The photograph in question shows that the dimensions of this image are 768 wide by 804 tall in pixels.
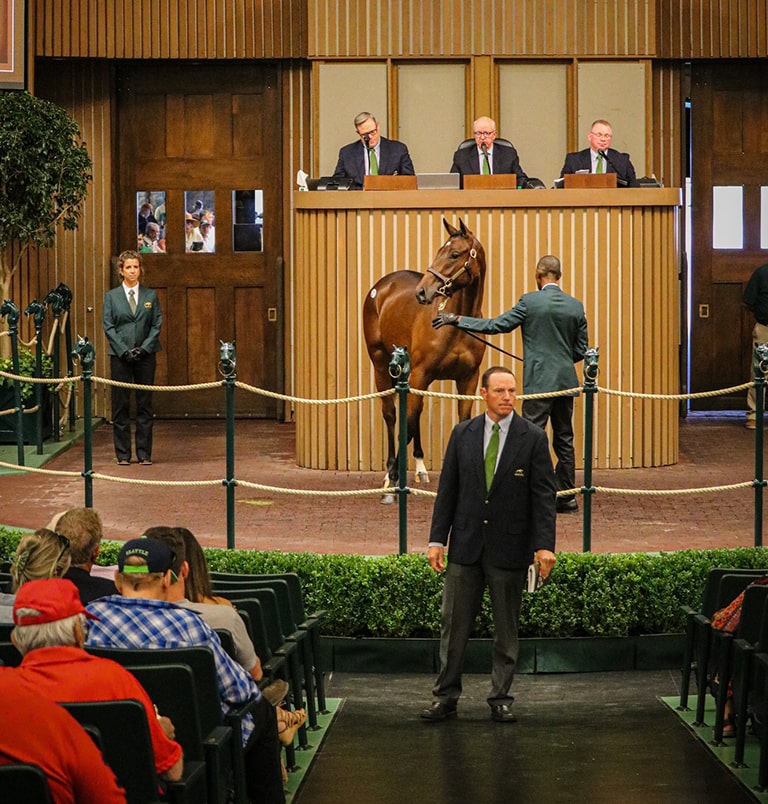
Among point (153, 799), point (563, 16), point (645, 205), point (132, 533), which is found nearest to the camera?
point (153, 799)

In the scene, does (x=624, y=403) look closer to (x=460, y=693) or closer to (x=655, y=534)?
(x=655, y=534)

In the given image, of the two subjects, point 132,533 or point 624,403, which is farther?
point 624,403

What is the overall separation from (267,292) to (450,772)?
10246 millimetres

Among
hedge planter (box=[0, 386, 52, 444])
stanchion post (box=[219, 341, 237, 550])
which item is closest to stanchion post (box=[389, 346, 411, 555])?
stanchion post (box=[219, 341, 237, 550])

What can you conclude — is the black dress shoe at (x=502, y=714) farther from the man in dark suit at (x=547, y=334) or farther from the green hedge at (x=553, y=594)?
the man in dark suit at (x=547, y=334)

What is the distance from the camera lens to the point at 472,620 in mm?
7156

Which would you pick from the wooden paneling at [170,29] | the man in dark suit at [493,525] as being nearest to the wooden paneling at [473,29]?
the wooden paneling at [170,29]

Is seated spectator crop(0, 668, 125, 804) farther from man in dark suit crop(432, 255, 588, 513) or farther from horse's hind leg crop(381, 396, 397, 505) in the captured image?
horse's hind leg crop(381, 396, 397, 505)

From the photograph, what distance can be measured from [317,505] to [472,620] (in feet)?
12.7

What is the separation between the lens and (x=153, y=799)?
4.14 m

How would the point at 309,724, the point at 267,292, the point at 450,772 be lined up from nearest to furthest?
the point at 450,772 < the point at 309,724 < the point at 267,292

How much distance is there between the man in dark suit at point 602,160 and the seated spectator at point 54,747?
31.0 ft

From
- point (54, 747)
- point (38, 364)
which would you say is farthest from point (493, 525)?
point (38, 364)

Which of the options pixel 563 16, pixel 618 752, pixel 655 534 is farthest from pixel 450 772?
pixel 563 16
